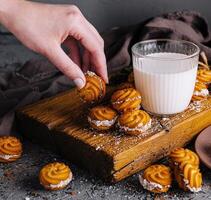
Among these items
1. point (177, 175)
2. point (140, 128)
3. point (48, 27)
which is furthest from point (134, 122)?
point (48, 27)

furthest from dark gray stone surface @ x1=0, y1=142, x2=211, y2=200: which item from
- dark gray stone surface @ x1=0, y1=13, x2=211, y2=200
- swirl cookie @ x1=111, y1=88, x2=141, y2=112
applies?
swirl cookie @ x1=111, y1=88, x2=141, y2=112

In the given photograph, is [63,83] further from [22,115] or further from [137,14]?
[137,14]

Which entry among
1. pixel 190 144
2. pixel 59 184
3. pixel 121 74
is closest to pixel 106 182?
pixel 59 184

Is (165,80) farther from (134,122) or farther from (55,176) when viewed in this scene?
(55,176)

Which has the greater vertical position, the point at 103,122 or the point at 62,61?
the point at 62,61

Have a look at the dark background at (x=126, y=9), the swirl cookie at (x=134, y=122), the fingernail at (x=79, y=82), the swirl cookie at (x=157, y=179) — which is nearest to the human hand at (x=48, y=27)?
the fingernail at (x=79, y=82)

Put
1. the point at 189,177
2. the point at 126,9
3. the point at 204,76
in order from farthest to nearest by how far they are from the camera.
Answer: the point at 126,9 → the point at 204,76 → the point at 189,177
